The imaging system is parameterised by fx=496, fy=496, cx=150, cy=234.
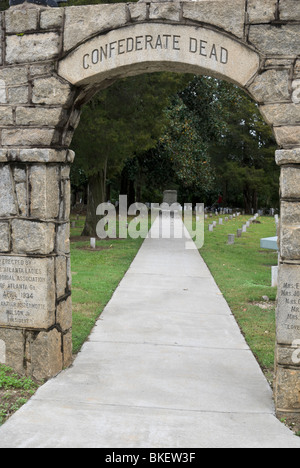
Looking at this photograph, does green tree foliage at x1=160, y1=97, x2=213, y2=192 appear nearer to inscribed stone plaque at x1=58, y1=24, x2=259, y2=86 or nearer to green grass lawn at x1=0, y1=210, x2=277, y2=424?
green grass lawn at x1=0, y1=210, x2=277, y2=424

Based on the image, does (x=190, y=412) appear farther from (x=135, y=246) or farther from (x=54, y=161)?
(x=135, y=246)

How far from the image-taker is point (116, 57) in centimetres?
487

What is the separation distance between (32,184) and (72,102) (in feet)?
3.12

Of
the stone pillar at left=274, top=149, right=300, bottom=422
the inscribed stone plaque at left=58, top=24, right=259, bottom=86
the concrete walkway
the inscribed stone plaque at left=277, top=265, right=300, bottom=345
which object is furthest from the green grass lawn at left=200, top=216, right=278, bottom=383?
the inscribed stone plaque at left=58, top=24, right=259, bottom=86

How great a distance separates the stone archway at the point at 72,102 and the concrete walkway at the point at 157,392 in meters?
0.46

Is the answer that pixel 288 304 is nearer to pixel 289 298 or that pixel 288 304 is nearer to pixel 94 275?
pixel 289 298

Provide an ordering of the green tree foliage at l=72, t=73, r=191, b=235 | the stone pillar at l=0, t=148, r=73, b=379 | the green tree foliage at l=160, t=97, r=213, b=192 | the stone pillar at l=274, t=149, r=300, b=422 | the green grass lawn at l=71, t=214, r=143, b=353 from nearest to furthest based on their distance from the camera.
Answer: the stone pillar at l=274, t=149, r=300, b=422
the stone pillar at l=0, t=148, r=73, b=379
the green grass lawn at l=71, t=214, r=143, b=353
the green tree foliage at l=72, t=73, r=191, b=235
the green tree foliage at l=160, t=97, r=213, b=192

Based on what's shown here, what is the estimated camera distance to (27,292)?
17.2 feet

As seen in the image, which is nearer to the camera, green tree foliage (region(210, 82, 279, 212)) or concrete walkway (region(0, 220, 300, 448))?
concrete walkway (region(0, 220, 300, 448))

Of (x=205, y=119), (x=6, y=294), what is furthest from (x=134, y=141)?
(x=6, y=294)

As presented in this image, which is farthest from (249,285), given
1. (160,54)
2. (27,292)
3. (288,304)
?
(160,54)

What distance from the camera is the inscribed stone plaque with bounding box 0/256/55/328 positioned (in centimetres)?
520

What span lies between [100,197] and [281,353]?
13928mm

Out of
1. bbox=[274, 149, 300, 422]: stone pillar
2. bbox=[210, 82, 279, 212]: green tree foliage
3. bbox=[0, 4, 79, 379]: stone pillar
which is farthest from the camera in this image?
bbox=[210, 82, 279, 212]: green tree foliage
